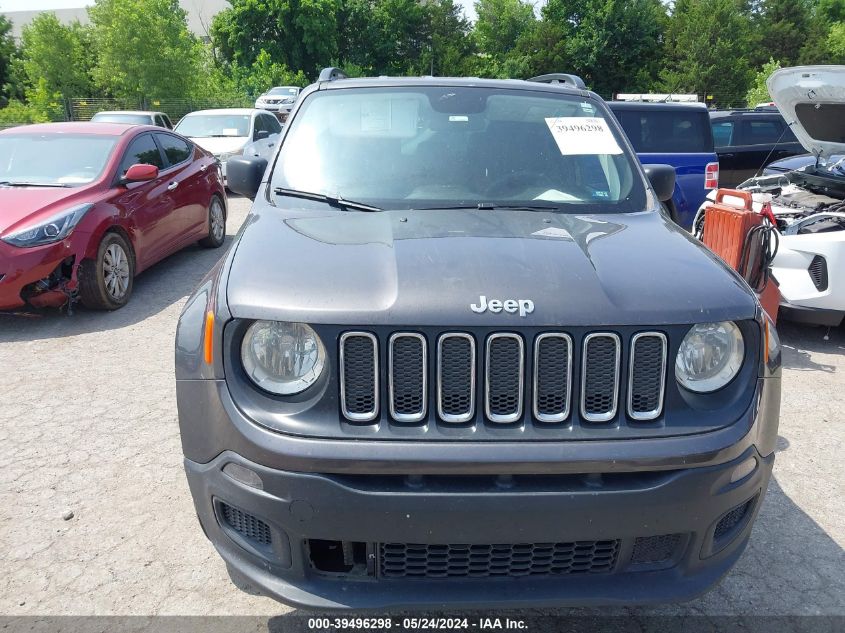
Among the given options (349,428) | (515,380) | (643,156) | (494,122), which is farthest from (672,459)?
(643,156)

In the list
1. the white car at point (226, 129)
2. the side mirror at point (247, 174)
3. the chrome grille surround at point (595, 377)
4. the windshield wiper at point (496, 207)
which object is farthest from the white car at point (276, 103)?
the chrome grille surround at point (595, 377)

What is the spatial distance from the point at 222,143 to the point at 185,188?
5921mm

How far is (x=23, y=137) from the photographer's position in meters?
7.31

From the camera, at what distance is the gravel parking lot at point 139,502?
9.23 feet

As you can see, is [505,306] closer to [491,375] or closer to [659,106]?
[491,375]

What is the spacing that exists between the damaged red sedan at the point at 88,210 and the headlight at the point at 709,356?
213 inches

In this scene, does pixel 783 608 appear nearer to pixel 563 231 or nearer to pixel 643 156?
pixel 563 231

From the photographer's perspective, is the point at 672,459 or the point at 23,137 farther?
the point at 23,137

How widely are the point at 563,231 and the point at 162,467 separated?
2386 millimetres

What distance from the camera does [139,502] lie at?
11.3 ft

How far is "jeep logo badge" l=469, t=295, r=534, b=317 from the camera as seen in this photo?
209 cm

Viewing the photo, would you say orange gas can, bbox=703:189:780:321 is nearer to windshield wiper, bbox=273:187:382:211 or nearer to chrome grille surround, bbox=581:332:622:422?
windshield wiper, bbox=273:187:382:211

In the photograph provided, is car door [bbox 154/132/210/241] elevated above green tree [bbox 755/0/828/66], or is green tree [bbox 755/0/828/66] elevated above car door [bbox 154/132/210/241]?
green tree [bbox 755/0/828/66]

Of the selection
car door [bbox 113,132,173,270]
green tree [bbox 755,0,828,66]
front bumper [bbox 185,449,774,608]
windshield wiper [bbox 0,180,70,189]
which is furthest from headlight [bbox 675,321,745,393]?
green tree [bbox 755,0,828,66]
